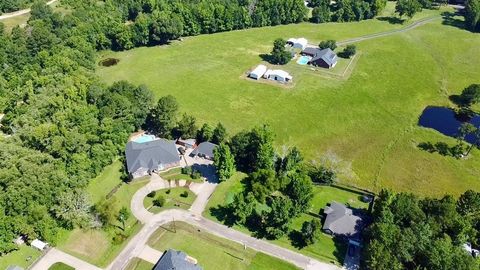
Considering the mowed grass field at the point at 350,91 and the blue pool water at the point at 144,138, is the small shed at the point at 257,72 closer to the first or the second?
the mowed grass field at the point at 350,91

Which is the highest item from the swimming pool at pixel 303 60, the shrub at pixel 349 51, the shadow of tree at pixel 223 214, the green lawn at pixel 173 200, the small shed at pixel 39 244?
the shrub at pixel 349 51

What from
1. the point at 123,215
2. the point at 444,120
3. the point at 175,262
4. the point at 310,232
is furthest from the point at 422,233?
the point at 123,215

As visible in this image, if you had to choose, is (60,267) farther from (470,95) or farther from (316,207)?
(470,95)

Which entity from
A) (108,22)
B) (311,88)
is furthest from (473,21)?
(108,22)

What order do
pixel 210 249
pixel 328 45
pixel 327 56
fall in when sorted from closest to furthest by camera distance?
pixel 210 249
pixel 327 56
pixel 328 45

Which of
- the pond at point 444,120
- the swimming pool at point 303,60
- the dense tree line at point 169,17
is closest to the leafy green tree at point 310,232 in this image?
the pond at point 444,120
